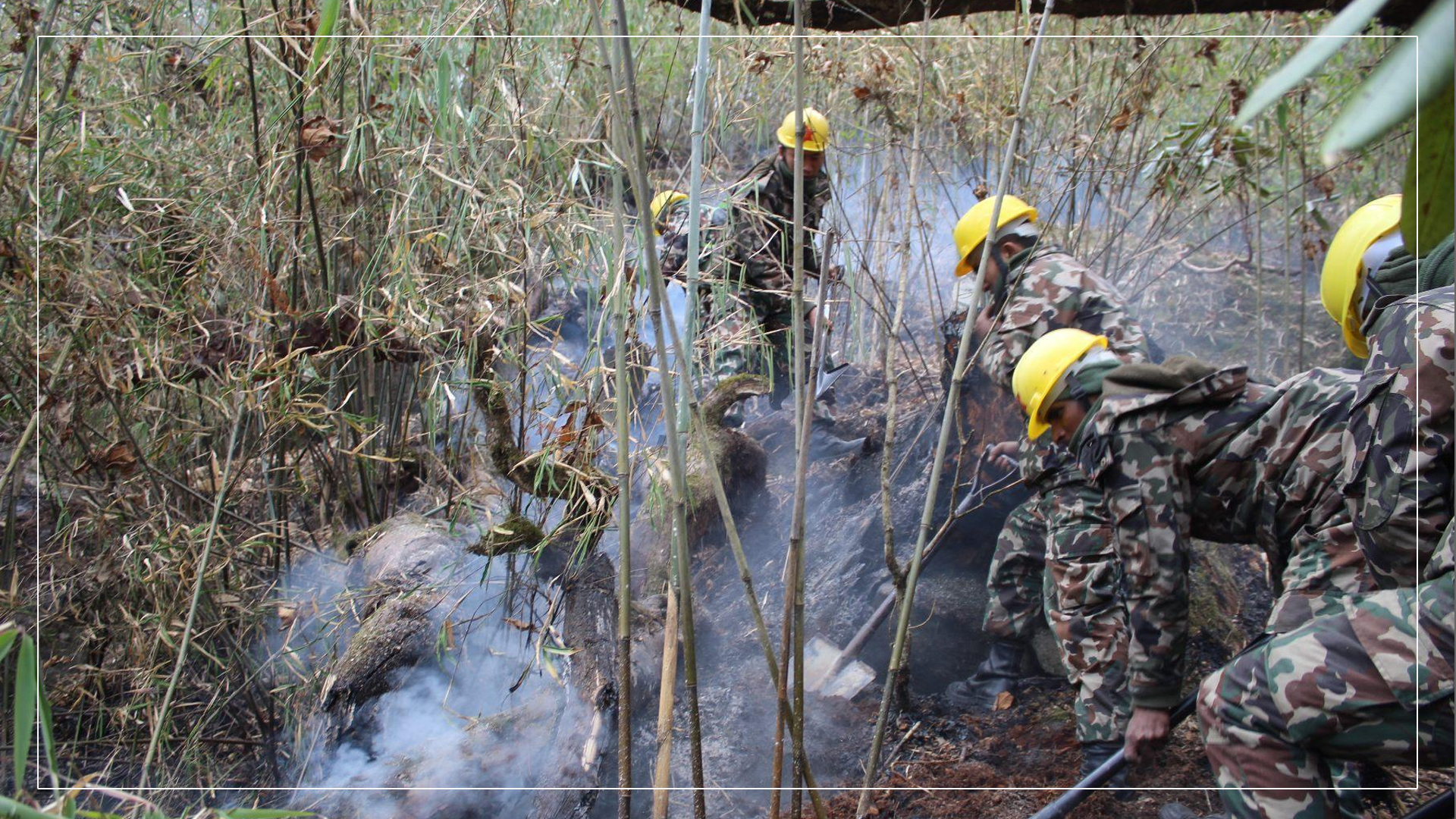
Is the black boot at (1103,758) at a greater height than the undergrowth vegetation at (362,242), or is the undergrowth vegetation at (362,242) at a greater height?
the undergrowth vegetation at (362,242)

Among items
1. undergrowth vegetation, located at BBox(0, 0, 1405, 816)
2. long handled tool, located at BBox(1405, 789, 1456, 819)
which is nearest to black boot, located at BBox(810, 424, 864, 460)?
undergrowth vegetation, located at BBox(0, 0, 1405, 816)

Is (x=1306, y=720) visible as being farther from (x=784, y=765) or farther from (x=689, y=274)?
(x=689, y=274)

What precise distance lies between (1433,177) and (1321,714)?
3.36ft

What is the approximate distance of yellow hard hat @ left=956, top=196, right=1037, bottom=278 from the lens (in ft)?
5.54

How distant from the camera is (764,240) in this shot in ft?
5.89

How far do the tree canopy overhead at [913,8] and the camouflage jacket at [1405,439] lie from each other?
58cm

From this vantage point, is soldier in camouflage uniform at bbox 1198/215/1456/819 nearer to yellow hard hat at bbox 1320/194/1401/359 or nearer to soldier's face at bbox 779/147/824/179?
yellow hard hat at bbox 1320/194/1401/359

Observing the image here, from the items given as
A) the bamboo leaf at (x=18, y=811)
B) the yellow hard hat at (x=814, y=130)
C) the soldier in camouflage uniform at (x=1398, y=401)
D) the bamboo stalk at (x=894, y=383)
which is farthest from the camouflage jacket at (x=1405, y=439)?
the bamboo leaf at (x=18, y=811)

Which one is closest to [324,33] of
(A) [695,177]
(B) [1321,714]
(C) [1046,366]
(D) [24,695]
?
(A) [695,177]

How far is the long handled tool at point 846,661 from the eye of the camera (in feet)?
4.94

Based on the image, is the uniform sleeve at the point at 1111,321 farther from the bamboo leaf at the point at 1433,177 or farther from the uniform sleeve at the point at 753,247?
the bamboo leaf at the point at 1433,177

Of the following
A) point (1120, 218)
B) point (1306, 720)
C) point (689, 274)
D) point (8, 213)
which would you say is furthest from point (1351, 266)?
point (8, 213)

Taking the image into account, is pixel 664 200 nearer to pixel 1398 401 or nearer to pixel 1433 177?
pixel 1398 401

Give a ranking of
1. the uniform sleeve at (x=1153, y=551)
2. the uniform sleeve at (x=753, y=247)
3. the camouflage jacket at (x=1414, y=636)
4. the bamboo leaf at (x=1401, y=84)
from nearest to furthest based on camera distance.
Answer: the bamboo leaf at (x=1401, y=84) → the camouflage jacket at (x=1414, y=636) → the uniform sleeve at (x=1153, y=551) → the uniform sleeve at (x=753, y=247)
